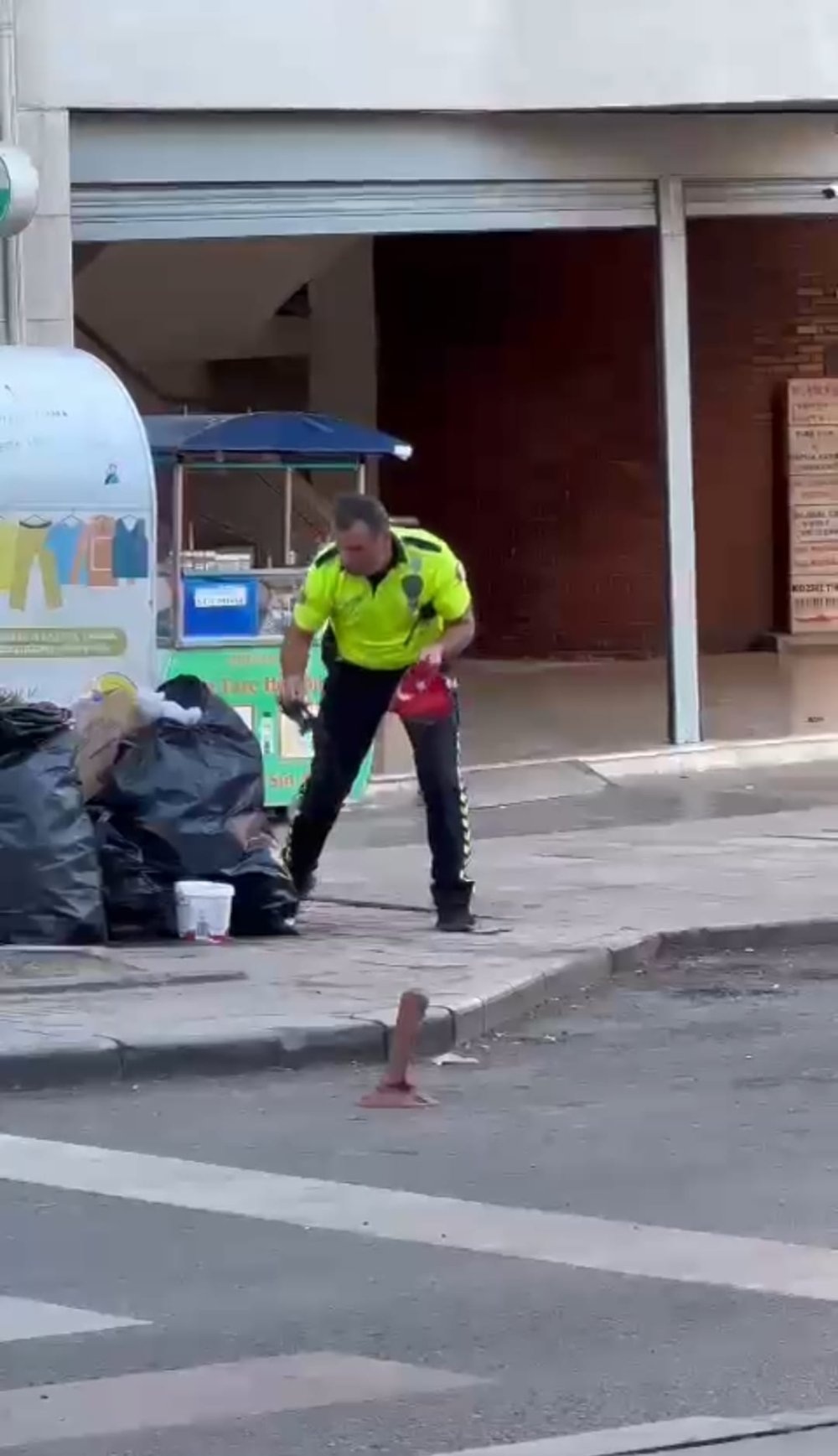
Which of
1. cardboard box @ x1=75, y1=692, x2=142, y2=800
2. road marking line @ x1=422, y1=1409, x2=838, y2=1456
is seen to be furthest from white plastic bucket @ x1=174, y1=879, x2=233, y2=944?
road marking line @ x1=422, y1=1409, x2=838, y2=1456

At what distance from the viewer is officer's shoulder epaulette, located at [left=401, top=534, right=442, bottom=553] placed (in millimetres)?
10797

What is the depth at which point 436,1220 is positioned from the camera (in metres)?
6.67

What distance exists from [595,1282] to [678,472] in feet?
35.1

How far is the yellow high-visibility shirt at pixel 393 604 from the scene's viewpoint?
10.7 m

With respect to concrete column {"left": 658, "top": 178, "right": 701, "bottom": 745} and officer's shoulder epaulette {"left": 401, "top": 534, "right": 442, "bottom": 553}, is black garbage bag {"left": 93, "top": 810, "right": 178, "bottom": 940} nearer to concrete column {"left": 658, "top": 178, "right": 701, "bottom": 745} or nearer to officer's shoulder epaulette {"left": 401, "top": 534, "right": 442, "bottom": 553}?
officer's shoulder epaulette {"left": 401, "top": 534, "right": 442, "bottom": 553}

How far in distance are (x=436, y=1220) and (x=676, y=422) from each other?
10.2 meters

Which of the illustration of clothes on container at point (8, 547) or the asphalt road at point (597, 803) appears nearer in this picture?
the illustration of clothes on container at point (8, 547)

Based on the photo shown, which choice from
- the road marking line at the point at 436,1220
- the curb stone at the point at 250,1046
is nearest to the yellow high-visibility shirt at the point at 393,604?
the curb stone at the point at 250,1046

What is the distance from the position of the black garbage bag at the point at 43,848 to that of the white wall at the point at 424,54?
546 centimetres

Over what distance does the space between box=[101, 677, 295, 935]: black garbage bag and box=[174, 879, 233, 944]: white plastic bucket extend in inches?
2.7

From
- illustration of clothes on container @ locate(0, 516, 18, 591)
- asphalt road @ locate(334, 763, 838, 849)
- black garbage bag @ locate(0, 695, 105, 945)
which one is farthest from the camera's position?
asphalt road @ locate(334, 763, 838, 849)

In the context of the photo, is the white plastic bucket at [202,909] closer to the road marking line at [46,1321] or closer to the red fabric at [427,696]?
the red fabric at [427,696]

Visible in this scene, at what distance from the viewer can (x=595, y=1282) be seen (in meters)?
6.07

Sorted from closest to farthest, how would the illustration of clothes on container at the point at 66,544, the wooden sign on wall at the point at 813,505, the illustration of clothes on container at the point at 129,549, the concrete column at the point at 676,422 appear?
the illustration of clothes on container at the point at 66,544, the illustration of clothes on container at the point at 129,549, the concrete column at the point at 676,422, the wooden sign on wall at the point at 813,505
